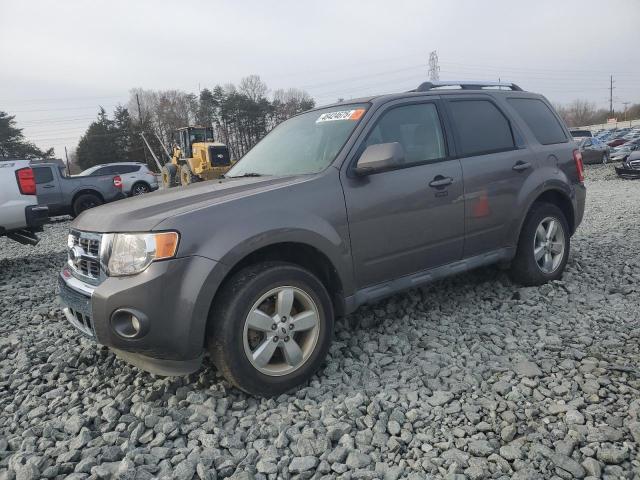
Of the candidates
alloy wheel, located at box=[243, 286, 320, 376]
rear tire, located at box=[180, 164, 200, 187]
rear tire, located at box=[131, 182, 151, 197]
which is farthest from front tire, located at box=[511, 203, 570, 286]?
rear tire, located at box=[131, 182, 151, 197]

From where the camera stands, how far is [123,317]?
2.53 meters

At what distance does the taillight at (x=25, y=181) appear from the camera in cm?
650

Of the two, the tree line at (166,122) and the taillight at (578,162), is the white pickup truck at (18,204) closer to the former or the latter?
the taillight at (578,162)

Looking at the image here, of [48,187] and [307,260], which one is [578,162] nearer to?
[307,260]

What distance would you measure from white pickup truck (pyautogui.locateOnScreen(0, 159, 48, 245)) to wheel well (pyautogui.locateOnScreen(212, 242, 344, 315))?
5.17 meters

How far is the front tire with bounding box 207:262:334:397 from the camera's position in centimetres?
262

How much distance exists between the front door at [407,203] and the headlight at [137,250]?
119cm

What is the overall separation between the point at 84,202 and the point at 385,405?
13056mm

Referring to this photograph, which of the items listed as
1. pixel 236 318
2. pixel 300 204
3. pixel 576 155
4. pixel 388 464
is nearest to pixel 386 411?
pixel 388 464

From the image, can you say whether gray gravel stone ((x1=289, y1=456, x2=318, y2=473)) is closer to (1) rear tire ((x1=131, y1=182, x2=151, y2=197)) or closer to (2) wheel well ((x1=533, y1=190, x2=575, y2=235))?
(2) wheel well ((x1=533, y1=190, x2=575, y2=235))

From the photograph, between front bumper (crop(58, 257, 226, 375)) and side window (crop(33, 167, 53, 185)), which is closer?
front bumper (crop(58, 257, 226, 375))

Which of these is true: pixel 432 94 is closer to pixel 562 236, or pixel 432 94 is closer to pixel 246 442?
pixel 562 236

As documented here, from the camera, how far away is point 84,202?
13.4 metres

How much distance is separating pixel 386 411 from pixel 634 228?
6180mm
